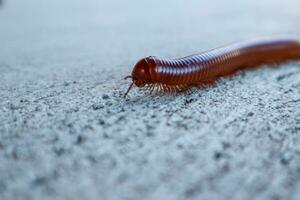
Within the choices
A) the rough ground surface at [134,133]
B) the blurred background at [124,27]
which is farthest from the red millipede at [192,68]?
the blurred background at [124,27]

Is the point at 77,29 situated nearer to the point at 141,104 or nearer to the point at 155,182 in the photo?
the point at 141,104

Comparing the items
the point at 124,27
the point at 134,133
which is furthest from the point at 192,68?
the point at 124,27

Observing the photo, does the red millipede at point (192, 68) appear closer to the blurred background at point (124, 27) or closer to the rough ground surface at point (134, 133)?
the rough ground surface at point (134, 133)

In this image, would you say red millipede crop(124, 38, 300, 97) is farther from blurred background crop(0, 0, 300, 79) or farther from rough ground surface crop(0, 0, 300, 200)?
blurred background crop(0, 0, 300, 79)

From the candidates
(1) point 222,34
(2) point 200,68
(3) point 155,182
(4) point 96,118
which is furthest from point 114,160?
(1) point 222,34

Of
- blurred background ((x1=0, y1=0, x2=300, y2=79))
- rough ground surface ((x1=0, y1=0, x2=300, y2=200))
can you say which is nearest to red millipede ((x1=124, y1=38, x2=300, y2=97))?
rough ground surface ((x1=0, y1=0, x2=300, y2=200))
